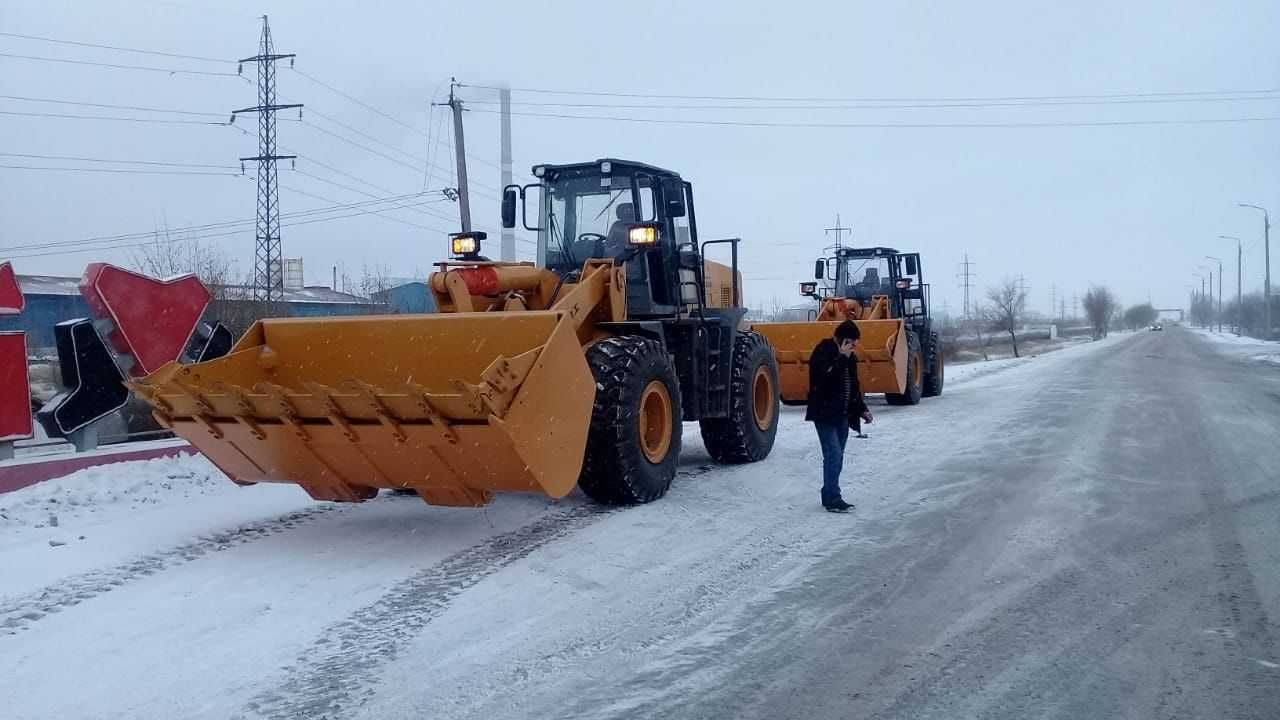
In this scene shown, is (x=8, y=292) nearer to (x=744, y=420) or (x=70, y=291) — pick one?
(x=744, y=420)

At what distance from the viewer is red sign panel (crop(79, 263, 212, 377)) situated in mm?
9508

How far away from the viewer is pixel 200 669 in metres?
4.68

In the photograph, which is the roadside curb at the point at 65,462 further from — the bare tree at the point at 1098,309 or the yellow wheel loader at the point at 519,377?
the bare tree at the point at 1098,309

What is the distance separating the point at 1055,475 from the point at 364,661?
7001 mm

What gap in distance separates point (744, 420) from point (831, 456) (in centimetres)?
227

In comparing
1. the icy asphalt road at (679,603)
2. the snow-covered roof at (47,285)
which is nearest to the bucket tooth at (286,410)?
the icy asphalt road at (679,603)

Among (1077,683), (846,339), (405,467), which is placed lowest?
(1077,683)

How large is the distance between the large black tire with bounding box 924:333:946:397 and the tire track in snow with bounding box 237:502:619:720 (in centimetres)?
1368

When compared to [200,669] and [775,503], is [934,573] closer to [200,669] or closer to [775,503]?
[775,503]

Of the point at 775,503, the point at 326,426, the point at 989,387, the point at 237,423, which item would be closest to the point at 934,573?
the point at 775,503

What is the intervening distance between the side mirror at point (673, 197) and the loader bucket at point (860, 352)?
239 inches

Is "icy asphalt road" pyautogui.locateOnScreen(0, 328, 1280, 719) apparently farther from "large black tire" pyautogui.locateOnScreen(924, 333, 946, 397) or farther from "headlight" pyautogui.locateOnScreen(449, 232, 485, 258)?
"large black tire" pyautogui.locateOnScreen(924, 333, 946, 397)

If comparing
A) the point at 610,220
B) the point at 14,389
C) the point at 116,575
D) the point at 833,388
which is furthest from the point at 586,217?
the point at 14,389

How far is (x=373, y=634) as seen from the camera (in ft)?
16.9
